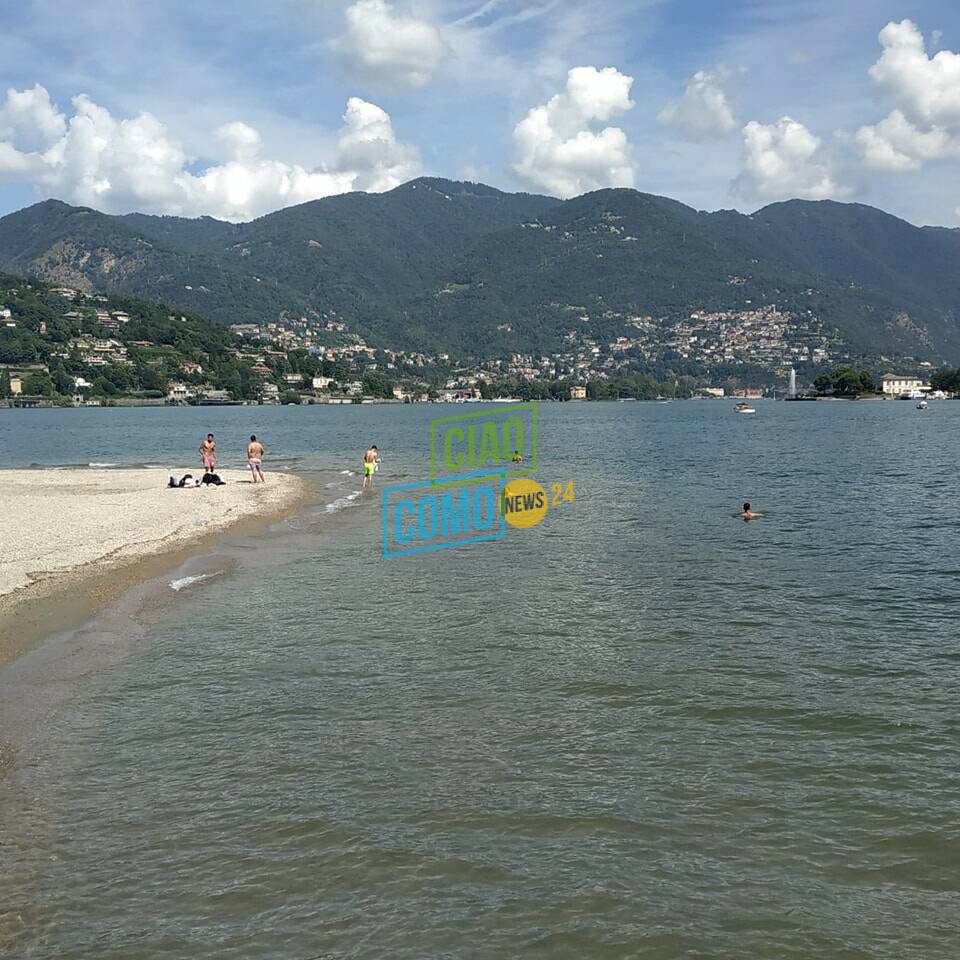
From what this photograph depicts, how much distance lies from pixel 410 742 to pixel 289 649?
4.41 metres

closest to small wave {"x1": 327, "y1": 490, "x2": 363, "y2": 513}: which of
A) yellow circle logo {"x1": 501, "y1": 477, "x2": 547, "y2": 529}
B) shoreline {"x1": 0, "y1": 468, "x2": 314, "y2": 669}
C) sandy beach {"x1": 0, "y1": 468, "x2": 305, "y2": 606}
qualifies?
sandy beach {"x1": 0, "y1": 468, "x2": 305, "y2": 606}

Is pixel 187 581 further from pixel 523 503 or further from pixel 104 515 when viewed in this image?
pixel 523 503

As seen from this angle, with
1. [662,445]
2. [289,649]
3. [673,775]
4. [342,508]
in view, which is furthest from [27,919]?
[662,445]

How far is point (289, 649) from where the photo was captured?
546 inches

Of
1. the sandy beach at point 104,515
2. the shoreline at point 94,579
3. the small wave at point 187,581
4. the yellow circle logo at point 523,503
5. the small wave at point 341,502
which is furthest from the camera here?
the small wave at point 341,502

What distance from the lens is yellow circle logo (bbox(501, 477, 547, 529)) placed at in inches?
1139

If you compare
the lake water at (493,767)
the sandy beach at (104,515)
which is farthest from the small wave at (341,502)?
the lake water at (493,767)

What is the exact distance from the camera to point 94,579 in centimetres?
1808

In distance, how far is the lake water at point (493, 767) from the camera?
22.0 ft

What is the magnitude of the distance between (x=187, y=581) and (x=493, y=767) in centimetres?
1125

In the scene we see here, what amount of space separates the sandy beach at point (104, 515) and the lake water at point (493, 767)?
2743mm

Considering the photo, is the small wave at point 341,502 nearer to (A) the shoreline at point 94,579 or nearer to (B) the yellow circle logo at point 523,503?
(A) the shoreline at point 94,579

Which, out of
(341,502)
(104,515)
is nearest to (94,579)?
(104,515)

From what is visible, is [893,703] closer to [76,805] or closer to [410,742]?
[410,742]
